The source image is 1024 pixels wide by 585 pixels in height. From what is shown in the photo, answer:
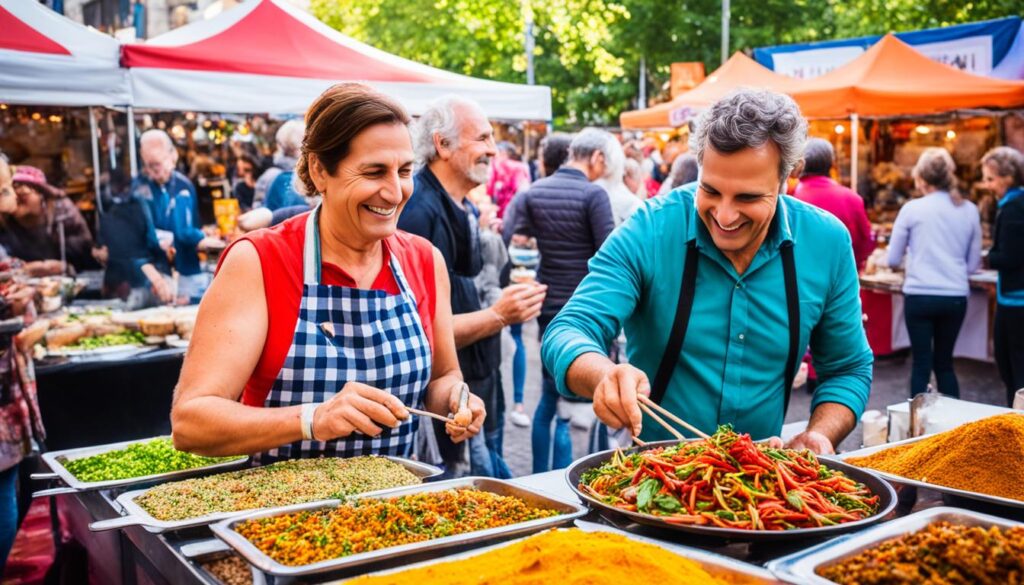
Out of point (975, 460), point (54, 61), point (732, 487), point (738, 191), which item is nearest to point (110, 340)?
point (54, 61)

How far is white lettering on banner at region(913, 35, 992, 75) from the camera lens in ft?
38.8

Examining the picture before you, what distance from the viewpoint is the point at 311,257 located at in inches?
Result: 95.0

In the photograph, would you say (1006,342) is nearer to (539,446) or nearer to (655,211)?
(539,446)

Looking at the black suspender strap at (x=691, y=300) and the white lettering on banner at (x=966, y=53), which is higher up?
the white lettering on banner at (x=966, y=53)

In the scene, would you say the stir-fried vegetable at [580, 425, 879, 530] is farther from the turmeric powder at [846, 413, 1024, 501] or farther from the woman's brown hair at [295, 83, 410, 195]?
the woman's brown hair at [295, 83, 410, 195]

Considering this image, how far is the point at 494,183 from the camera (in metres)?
13.6

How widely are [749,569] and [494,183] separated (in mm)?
12273

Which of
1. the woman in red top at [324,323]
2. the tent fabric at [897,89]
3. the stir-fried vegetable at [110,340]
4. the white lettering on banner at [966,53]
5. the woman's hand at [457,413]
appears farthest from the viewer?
the white lettering on banner at [966,53]

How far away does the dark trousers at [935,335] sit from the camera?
24.2ft

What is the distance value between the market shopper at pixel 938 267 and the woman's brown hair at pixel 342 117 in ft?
20.4

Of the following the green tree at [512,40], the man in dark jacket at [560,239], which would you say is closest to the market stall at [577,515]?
the man in dark jacket at [560,239]

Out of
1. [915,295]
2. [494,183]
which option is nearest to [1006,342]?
[915,295]

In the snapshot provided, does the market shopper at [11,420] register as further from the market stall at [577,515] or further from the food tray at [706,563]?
the food tray at [706,563]

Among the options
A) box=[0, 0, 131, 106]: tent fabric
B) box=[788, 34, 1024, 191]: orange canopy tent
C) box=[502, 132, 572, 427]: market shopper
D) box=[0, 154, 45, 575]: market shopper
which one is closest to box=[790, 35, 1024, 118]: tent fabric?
box=[788, 34, 1024, 191]: orange canopy tent
